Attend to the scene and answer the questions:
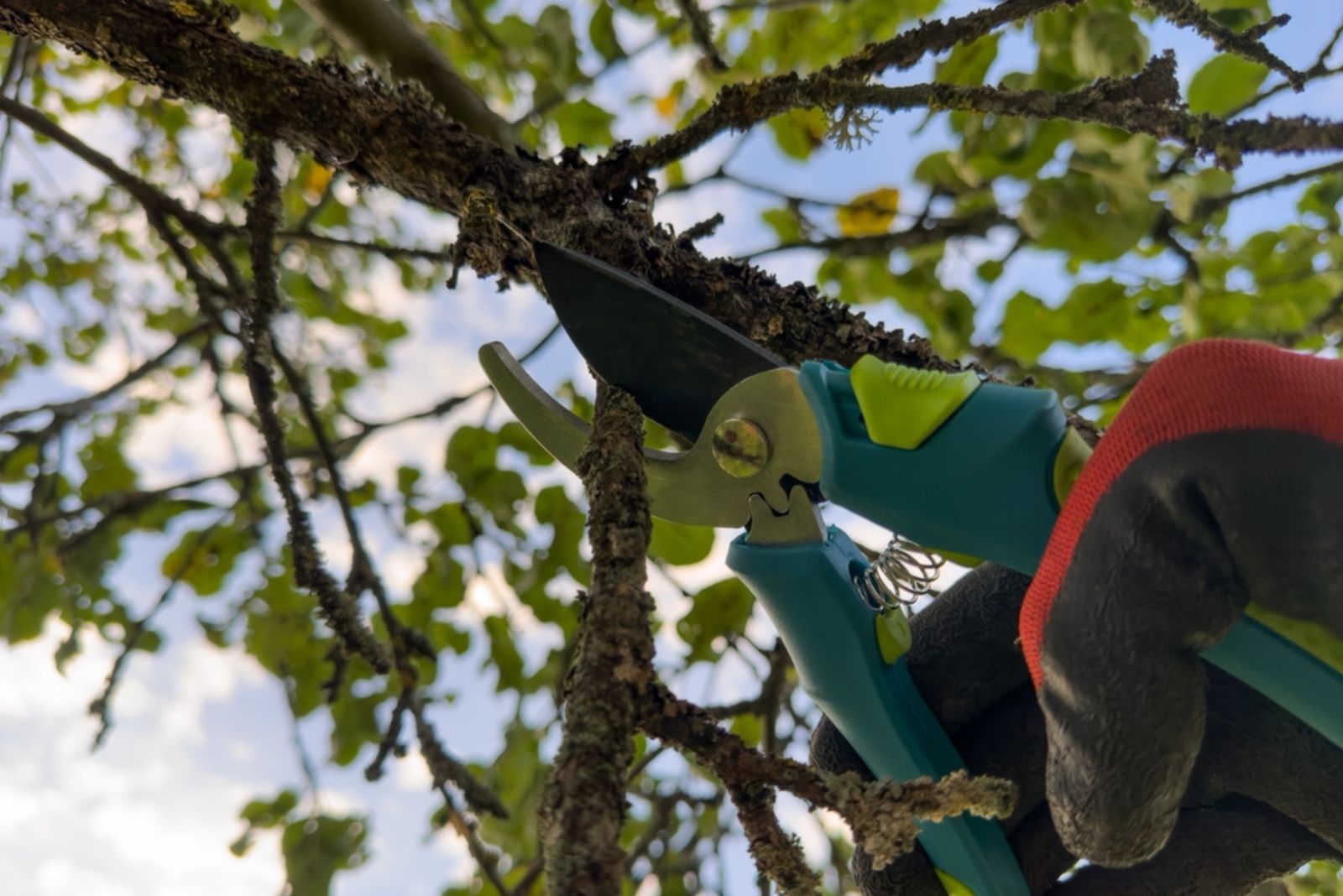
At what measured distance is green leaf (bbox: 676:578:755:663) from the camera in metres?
1.82

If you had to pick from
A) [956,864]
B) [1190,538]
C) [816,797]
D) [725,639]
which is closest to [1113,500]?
[1190,538]

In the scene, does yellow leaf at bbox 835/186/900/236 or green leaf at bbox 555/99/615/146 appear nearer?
green leaf at bbox 555/99/615/146

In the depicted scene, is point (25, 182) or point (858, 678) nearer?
point (858, 678)

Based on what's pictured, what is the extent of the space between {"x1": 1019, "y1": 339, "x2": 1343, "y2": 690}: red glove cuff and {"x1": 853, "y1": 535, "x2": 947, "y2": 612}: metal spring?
194 millimetres

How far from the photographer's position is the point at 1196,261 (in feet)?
6.97

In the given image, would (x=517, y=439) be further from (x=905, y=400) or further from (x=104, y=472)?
(x=905, y=400)

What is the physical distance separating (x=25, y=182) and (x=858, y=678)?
325 centimetres

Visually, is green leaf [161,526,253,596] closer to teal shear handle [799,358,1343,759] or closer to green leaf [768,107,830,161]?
green leaf [768,107,830,161]

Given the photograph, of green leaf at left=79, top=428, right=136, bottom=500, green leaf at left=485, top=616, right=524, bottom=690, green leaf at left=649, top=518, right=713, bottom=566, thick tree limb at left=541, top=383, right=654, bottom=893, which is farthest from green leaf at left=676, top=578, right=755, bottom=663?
green leaf at left=79, top=428, right=136, bottom=500

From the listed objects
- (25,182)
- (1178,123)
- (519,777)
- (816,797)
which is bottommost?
(816,797)

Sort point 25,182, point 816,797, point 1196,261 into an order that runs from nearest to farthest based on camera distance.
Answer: point 816,797 → point 1196,261 → point 25,182

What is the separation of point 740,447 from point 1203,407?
374 mm

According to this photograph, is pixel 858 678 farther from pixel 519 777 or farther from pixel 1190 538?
pixel 519 777

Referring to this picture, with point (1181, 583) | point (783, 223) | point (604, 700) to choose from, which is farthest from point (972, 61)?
point (604, 700)
